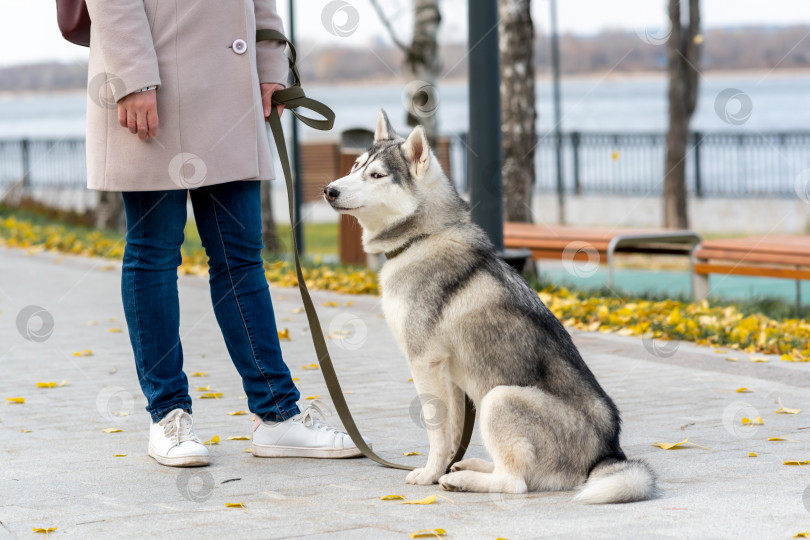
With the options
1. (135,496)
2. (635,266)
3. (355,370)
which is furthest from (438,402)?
(635,266)

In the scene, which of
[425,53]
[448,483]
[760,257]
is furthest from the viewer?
[425,53]

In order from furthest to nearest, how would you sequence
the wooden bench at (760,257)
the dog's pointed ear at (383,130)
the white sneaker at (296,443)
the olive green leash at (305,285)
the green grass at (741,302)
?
the green grass at (741,302), the wooden bench at (760,257), the white sneaker at (296,443), the olive green leash at (305,285), the dog's pointed ear at (383,130)

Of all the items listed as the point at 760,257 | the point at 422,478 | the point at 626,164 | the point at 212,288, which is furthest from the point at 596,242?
the point at 626,164

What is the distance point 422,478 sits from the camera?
152 inches

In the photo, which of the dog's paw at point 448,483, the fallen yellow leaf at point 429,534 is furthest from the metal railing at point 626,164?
the fallen yellow leaf at point 429,534

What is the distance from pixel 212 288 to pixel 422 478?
1.14 metres

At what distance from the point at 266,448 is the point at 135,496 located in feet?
2.27

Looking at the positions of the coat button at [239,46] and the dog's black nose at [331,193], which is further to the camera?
the coat button at [239,46]

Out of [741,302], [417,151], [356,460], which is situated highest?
[417,151]

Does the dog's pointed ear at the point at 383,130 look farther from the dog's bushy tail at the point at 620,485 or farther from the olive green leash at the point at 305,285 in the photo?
the dog's bushy tail at the point at 620,485

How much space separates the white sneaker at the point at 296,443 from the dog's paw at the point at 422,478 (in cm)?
49

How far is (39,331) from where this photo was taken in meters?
7.46

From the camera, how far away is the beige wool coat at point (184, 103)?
401cm

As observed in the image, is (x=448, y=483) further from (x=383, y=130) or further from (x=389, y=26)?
(x=389, y=26)
